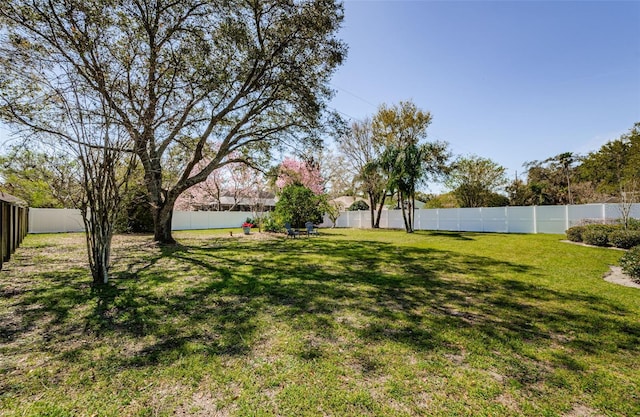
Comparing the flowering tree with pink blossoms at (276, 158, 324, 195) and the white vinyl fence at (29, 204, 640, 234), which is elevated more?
the flowering tree with pink blossoms at (276, 158, 324, 195)

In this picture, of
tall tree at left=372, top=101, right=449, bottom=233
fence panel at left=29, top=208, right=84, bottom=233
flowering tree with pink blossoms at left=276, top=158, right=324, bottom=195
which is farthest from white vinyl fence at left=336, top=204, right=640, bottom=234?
fence panel at left=29, top=208, right=84, bottom=233

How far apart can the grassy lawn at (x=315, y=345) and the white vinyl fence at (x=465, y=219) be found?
30.7 feet

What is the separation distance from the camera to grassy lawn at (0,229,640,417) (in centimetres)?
202

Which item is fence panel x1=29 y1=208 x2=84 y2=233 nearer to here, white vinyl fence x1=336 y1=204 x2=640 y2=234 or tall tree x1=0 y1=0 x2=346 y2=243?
tall tree x1=0 y1=0 x2=346 y2=243

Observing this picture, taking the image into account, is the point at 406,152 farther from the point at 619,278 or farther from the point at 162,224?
the point at 162,224

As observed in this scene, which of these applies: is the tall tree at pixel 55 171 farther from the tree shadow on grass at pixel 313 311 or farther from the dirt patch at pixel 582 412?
the dirt patch at pixel 582 412

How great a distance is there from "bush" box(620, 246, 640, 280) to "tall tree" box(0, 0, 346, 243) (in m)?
9.31

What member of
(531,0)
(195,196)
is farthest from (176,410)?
(195,196)

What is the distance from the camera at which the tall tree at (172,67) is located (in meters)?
5.99

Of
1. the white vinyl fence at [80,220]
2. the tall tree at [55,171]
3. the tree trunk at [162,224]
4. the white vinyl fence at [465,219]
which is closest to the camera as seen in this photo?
the tall tree at [55,171]

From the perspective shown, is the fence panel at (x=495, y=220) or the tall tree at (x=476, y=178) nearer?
the fence panel at (x=495, y=220)

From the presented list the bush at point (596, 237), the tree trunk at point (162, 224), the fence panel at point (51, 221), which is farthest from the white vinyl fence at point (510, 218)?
the fence panel at point (51, 221)

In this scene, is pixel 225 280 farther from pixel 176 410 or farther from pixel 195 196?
pixel 195 196

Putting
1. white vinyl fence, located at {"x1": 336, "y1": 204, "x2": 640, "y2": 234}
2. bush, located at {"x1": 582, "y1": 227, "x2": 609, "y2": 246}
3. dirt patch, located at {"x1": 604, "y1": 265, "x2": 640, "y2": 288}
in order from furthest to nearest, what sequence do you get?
white vinyl fence, located at {"x1": 336, "y1": 204, "x2": 640, "y2": 234}
bush, located at {"x1": 582, "y1": 227, "x2": 609, "y2": 246}
dirt patch, located at {"x1": 604, "y1": 265, "x2": 640, "y2": 288}
